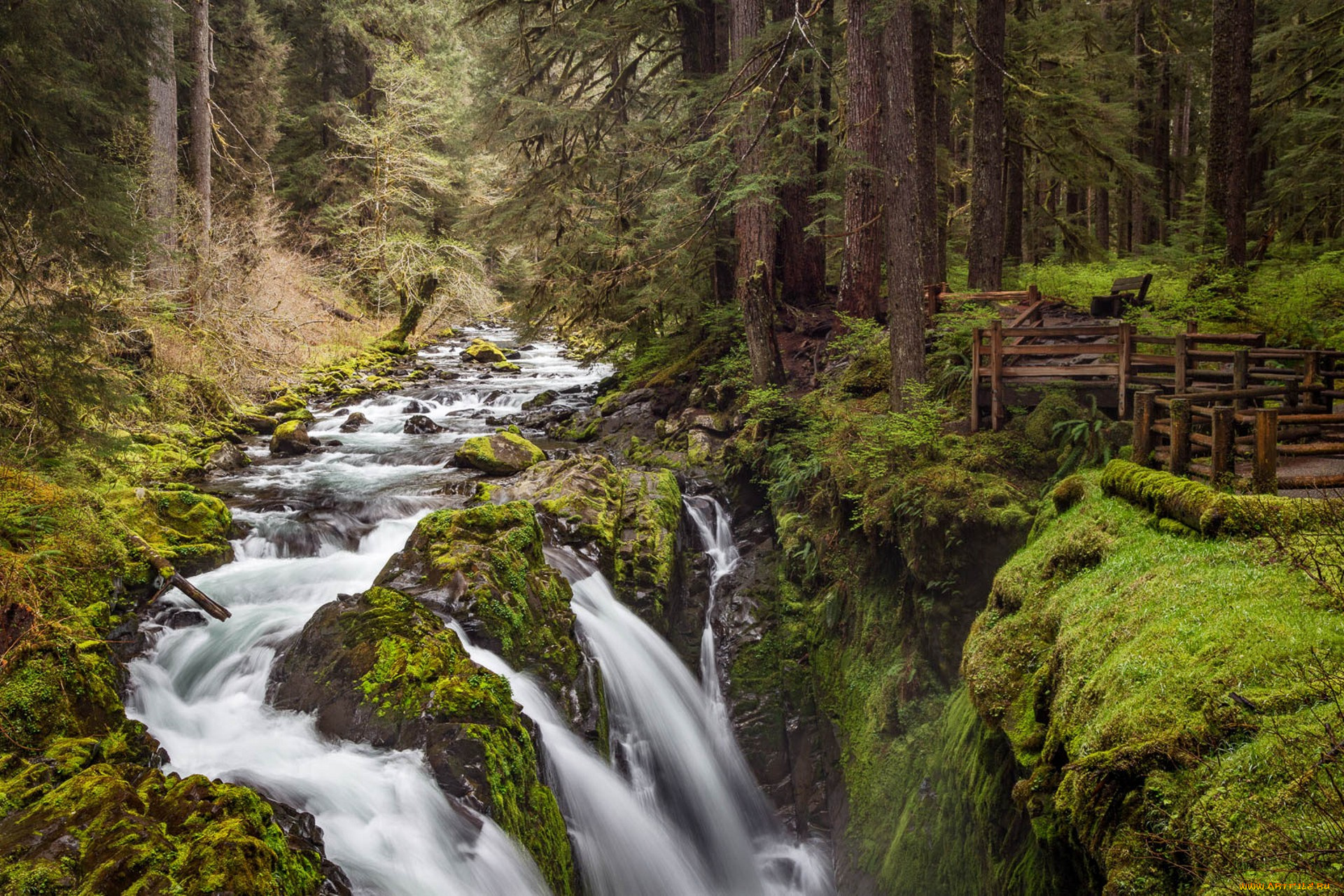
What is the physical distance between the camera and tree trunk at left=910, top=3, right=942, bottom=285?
43.8 ft

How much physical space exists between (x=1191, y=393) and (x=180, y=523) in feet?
37.5

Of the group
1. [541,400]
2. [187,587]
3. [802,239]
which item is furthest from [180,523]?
[802,239]

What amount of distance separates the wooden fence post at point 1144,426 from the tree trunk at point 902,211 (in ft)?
11.5

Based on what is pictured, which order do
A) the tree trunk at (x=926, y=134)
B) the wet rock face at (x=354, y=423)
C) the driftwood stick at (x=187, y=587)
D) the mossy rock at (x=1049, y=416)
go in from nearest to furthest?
the driftwood stick at (x=187, y=587) < the mossy rock at (x=1049, y=416) < the tree trunk at (x=926, y=134) < the wet rock face at (x=354, y=423)

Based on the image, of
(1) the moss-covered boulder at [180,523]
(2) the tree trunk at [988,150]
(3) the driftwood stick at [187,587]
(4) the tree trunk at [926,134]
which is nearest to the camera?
(3) the driftwood stick at [187,587]

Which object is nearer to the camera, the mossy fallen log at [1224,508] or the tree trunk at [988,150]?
the mossy fallen log at [1224,508]

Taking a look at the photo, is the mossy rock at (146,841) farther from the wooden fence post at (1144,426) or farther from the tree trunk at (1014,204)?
the tree trunk at (1014,204)

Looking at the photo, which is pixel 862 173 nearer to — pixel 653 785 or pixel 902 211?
pixel 902 211

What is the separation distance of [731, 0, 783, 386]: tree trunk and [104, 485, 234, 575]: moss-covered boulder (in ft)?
27.8

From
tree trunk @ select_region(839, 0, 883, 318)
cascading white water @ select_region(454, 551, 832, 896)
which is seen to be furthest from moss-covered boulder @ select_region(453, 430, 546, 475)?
tree trunk @ select_region(839, 0, 883, 318)

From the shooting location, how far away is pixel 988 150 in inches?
504

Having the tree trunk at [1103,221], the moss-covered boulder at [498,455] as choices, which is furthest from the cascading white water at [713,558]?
the tree trunk at [1103,221]

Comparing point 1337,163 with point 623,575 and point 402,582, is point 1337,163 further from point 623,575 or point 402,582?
point 402,582

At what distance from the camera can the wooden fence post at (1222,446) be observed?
5.44m
